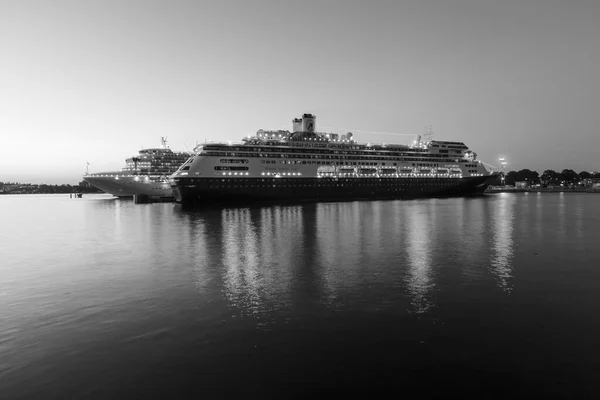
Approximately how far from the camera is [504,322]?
10250 millimetres

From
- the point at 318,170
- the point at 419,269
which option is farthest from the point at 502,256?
the point at 318,170

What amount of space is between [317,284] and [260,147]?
73194 millimetres

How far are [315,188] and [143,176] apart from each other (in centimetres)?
5853

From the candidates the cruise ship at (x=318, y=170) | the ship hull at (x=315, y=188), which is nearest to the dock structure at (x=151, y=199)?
the ship hull at (x=315, y=188)

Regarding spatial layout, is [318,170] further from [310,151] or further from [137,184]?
[137,184]

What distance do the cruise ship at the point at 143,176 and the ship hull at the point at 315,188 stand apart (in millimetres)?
29382

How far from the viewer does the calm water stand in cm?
727

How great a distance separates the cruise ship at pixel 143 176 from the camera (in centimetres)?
10712

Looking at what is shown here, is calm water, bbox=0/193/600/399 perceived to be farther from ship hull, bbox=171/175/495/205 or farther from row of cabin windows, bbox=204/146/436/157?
row of cabin windows, bbox=204/146/436/157

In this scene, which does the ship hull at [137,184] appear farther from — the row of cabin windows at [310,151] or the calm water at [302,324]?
the calm water at [302,324]

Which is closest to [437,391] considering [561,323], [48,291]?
[561,323]

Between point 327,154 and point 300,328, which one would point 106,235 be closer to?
point 300,328

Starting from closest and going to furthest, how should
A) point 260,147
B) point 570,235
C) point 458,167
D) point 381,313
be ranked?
point 381,313, point 570,235, point 260,147, point 458,167

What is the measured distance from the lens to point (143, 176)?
109500 millimetres
